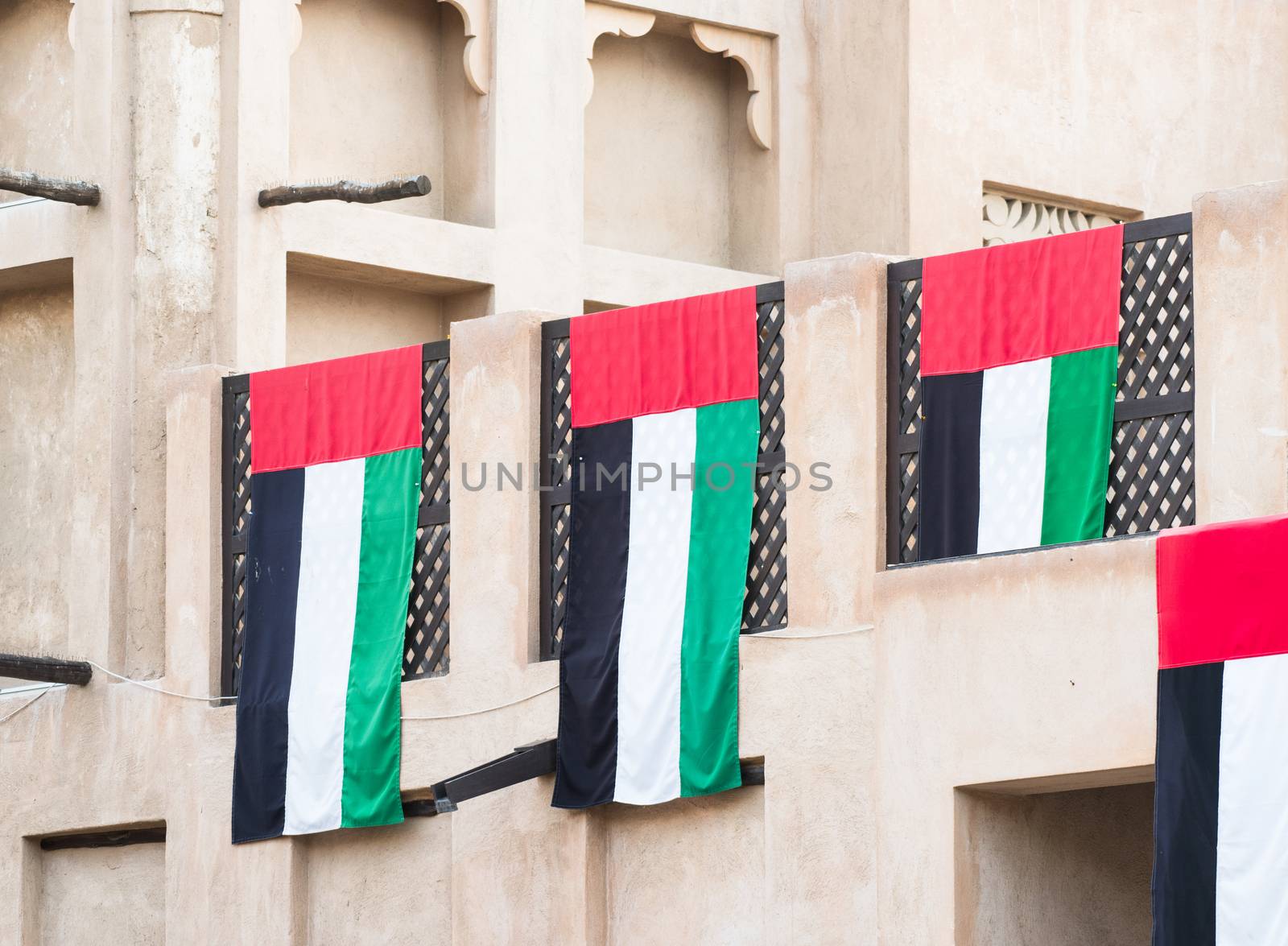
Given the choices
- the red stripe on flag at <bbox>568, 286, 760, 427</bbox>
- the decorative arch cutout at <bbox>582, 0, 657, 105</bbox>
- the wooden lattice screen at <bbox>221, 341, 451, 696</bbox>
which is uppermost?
the decorative arch cutout at <bbox>582, 0, 657, 105</bbox>

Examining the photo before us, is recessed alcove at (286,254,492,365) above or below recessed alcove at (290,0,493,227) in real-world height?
below

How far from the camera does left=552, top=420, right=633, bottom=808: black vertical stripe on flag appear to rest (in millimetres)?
14711

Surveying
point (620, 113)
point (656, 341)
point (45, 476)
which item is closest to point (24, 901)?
point (45, 476)

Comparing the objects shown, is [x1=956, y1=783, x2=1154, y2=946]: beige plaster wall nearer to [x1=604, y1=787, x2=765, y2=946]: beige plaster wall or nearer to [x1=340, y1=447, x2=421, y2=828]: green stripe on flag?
[x1=604, y1=787, x2=765, y2=946]: beige plaster wall

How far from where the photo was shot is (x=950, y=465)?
540 inches

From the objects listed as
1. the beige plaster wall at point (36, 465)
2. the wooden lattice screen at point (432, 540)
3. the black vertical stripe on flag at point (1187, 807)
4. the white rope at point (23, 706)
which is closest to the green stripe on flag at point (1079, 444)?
the black vertical stripe on flag at point (1187, 807)

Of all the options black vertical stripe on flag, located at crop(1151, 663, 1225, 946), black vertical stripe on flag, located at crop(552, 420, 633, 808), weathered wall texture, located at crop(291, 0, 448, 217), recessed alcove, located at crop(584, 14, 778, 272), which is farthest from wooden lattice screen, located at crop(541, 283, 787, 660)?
recessed alcove, located at crop(584, 14, 778, 272)

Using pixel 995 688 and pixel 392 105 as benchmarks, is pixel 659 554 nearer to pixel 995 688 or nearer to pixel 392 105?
pixel 995 688

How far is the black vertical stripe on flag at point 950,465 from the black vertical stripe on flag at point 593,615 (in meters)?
1.91

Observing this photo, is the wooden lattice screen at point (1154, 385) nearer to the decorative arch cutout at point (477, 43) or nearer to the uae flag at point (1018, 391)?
the uae flag at point (1018, 391)

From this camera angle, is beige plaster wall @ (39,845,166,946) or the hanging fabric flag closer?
the hanging fabric flag

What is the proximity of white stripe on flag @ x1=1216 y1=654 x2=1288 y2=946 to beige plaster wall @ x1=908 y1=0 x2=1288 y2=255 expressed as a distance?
7983mm

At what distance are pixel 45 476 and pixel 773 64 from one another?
6.38 meters

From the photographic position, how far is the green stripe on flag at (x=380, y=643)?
51.7 ft
